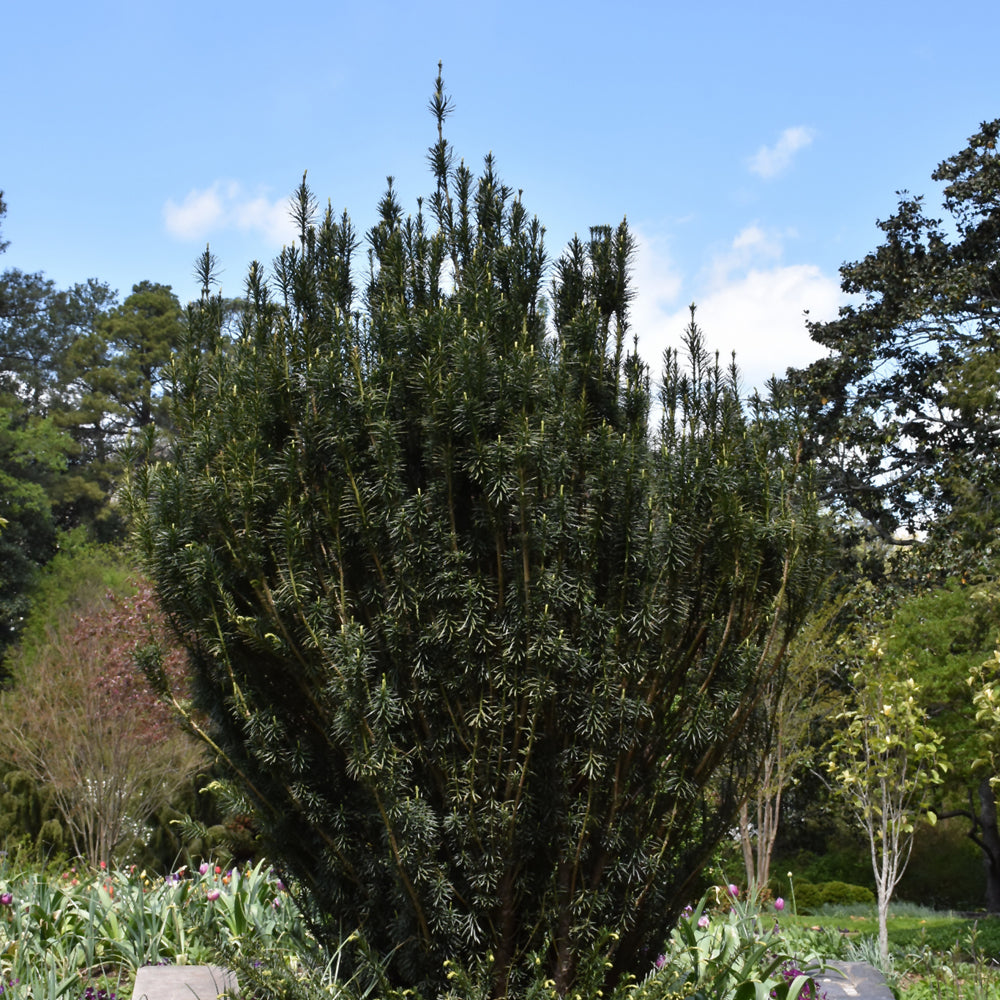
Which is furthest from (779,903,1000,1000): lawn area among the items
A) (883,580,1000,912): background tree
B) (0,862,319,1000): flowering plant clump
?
(0,862,319,1000): flowering plant clump

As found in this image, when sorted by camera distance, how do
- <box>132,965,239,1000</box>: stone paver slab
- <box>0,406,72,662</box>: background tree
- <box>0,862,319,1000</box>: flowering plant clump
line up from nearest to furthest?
<box>132,965,239,1000</box>: stone paver slab, <box>0,862,319,1000</box>: flowering plant clump, <box>0,406,72,662</box>: background tree

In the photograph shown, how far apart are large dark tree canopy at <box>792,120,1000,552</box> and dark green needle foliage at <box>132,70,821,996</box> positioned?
44.2 feet

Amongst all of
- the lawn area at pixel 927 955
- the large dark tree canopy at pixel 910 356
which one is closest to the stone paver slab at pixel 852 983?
the lawn area at pixel 927 955

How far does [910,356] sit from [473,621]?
1642 cm

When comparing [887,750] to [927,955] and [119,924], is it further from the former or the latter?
[119,924]

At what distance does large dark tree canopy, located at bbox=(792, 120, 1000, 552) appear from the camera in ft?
53.8

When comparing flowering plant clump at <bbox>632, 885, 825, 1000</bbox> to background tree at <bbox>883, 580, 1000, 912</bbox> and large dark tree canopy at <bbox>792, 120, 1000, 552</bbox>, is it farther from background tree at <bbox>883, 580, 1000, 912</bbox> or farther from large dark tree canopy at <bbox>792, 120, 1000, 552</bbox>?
large dark tree canopy at <bbox>792, 120, 1000, 552</bbox>

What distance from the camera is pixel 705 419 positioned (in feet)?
14.2

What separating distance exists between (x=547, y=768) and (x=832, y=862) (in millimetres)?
19619

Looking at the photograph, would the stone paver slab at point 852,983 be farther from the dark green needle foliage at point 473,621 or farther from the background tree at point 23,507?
the background tree at point 23,507

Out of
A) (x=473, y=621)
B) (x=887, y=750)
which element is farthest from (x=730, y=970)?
(x=887, y=750)

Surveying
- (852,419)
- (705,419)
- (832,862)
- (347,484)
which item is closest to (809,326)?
(852,419)

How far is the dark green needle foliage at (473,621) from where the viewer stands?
3.46 meters

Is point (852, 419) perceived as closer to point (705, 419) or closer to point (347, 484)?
point (705, 419)
